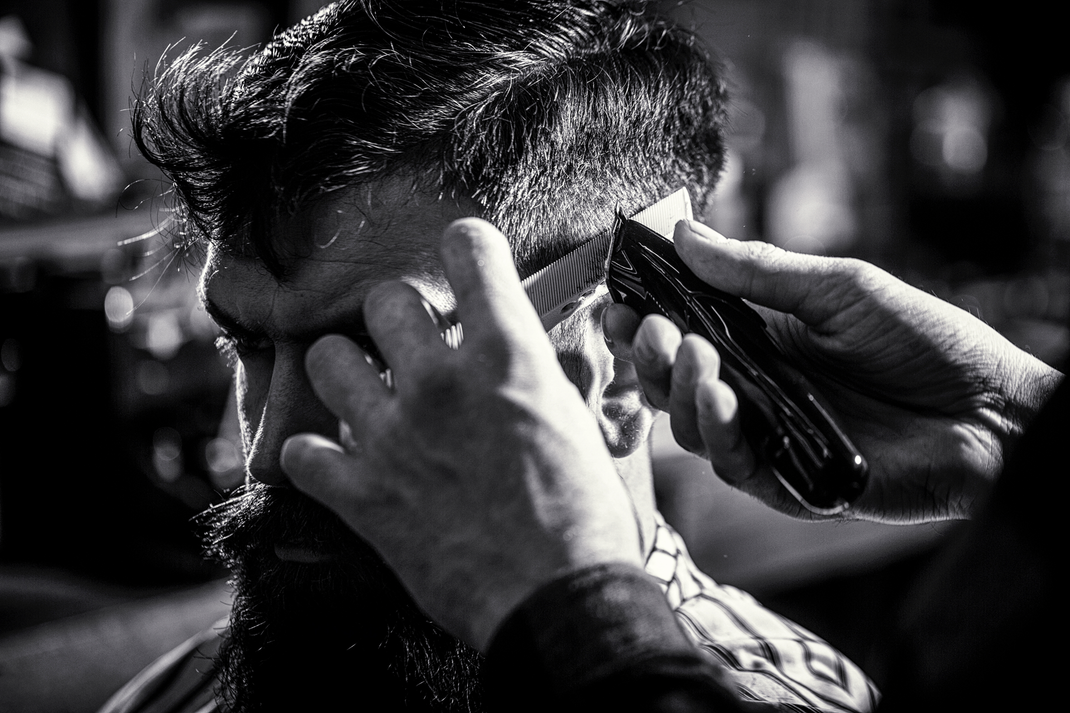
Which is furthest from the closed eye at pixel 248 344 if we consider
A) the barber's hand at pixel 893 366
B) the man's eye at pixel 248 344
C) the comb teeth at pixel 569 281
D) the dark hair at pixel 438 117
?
the barber's hand at pixel 893 366

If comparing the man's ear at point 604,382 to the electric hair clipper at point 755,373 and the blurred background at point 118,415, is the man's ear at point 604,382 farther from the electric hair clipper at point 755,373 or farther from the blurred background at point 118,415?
the blurred background at point 118,415

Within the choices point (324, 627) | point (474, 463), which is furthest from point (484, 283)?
point (324, 627)

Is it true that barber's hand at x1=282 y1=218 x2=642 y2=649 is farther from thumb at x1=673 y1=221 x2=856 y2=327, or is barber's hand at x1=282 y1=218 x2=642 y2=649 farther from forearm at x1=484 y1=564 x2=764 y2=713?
thumb at x1=673 y1=221 x2=856 y2=327

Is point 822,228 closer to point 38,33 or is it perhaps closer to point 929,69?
point 929,69

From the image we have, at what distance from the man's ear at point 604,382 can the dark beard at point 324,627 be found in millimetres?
396

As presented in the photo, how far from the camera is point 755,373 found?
813 millimetres

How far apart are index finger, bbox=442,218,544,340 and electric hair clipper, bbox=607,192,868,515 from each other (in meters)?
0.25

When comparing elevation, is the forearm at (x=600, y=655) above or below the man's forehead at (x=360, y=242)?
below

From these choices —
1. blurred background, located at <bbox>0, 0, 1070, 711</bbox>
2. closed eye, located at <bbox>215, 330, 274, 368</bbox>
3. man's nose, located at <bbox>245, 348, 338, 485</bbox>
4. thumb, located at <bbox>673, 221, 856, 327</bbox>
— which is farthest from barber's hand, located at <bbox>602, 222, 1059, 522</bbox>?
closed eye, located at <bbox>215, 330, 274, 368</bbox>

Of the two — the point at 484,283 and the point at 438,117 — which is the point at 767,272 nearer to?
the point at 484,283

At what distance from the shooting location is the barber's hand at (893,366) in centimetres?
97

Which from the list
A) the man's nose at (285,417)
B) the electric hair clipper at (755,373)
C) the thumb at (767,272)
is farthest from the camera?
the man's nose at (285,417)

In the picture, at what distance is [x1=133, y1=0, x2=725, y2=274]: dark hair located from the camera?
47.9 inches

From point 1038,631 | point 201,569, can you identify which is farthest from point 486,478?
point 201,569
